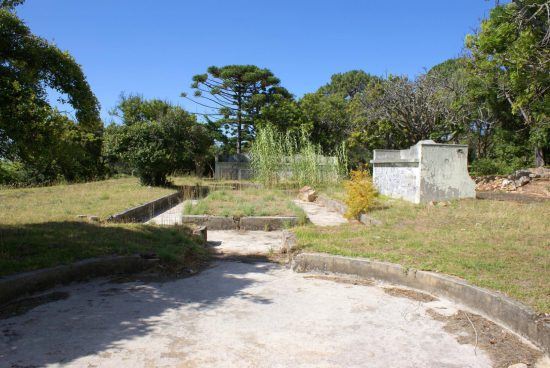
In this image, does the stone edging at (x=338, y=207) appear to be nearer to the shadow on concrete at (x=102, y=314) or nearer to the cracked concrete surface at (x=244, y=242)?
the cracked concrete surface at (x=244, y=242)

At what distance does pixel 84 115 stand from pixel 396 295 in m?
4.45

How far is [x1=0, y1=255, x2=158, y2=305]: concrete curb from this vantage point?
4.25 meters

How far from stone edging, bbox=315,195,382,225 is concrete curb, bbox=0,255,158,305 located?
460 centimetres

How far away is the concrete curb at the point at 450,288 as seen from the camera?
11.4 ft

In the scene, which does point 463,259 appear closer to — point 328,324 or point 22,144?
point 328,324

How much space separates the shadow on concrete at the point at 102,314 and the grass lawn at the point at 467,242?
1.76m

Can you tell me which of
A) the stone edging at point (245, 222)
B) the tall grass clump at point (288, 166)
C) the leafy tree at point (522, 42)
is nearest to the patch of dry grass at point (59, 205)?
the stone edging at point (245, 222)

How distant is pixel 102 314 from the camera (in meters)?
3.95

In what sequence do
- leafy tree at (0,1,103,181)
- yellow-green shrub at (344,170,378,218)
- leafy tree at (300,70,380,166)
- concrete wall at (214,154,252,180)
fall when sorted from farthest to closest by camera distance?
leafy tree at (300,70,380,166), concrete wall at (214,154,252,180), yellow-green shrub at (344,170,378,218), leafy tree at (0,1,103,181)

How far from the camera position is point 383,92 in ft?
82.9

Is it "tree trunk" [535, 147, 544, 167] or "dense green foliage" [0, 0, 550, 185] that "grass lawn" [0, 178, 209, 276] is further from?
"tree trunk" [535, 147, 544, 167]

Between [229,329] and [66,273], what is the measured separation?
2.30m

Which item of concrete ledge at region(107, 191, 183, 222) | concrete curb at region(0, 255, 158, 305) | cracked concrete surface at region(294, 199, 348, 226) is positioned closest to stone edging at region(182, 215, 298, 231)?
cracked concrete surface at region(294, 199, 348, 226)

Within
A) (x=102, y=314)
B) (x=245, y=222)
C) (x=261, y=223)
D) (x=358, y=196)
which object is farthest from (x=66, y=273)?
(x=358, y=196)
